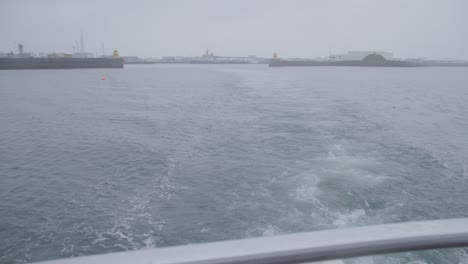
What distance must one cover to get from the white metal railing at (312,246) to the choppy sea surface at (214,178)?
147 inches

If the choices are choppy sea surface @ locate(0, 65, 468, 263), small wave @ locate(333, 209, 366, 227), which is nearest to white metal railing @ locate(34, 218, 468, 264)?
choppy sea surface @ locate(0, 65, 468, 263)

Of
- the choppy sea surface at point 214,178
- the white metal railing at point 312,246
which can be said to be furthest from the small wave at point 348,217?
the white metal railing at point 312,246

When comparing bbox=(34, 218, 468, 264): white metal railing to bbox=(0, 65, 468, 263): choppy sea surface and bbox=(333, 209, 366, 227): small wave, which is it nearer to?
bbox=(0, 65, 468, 263): choppy sea surface

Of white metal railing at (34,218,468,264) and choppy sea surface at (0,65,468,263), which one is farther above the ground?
white metal railing at (34,218,468,264)

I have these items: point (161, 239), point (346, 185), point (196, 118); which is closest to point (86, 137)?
point (196, 118)

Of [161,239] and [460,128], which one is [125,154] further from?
[460,128]

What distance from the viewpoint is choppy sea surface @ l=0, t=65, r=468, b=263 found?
484 cm

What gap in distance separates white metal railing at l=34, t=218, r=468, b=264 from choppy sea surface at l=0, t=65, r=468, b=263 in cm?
374

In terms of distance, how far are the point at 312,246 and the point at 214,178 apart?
6104mm

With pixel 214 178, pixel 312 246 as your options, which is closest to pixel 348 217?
pixel 214 178

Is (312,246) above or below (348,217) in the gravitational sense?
above

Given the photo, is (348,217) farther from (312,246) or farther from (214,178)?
(312,246)

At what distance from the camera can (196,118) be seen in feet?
40.9

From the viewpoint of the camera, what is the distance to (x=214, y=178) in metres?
6.63
